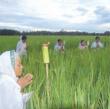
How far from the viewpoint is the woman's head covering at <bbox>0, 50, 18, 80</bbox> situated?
2.79 m

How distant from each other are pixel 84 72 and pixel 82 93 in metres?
0.93

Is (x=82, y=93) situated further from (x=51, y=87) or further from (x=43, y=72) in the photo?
(x=43, y=72)

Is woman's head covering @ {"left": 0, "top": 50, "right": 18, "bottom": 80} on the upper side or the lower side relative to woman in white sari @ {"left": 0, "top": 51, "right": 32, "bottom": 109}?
upper

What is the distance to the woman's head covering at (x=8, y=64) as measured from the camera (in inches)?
110

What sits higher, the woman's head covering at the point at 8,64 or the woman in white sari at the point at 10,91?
the woman's head covering at the point at 8,64

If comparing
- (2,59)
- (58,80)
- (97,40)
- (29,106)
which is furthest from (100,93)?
(97,40)

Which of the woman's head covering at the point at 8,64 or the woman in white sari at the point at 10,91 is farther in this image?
the woman's head covering at the point at 8,64

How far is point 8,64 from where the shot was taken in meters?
2.86

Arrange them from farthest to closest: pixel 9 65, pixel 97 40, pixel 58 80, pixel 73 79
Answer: pixel 97 40 < pixel 73 79 < pixel 58 80 < pixel 9 65

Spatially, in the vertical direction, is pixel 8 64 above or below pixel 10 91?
above

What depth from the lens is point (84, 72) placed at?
416cm

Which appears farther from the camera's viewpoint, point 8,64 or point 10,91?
point 8,64

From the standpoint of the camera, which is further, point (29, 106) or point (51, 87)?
point (51, 87)

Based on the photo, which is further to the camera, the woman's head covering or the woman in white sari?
the woman's head covering
